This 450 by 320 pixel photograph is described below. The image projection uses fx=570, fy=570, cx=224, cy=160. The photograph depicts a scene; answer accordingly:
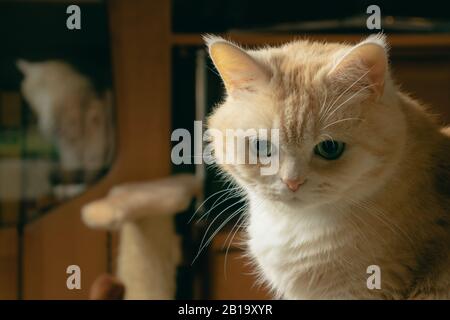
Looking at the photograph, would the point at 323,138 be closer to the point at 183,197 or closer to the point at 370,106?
the point at 370,106

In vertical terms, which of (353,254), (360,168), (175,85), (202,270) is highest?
(175,85)

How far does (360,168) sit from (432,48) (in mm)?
772

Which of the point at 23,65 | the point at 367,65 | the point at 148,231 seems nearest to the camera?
the point at 367,65

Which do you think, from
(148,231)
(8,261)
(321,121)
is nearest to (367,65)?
(321,121)

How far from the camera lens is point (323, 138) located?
0.66 meters

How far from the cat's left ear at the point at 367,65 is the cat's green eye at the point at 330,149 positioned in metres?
0.07

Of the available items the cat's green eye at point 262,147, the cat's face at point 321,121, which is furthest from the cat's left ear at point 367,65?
the cat's green eye at point 262,147

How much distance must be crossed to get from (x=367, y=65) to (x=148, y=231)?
0.68 metres

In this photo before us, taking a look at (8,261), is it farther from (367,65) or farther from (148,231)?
(367,65)

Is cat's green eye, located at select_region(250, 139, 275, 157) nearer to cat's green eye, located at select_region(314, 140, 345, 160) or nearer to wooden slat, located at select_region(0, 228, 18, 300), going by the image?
cat's green eye, located at select_region(314, 140, 345, 160)

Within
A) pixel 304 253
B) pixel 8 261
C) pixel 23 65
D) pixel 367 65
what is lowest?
pixel 8 261

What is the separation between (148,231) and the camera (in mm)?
1183
